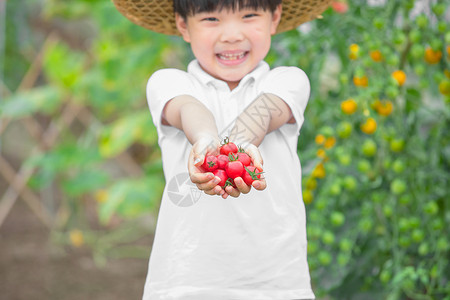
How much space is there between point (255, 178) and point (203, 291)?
25 centimetres

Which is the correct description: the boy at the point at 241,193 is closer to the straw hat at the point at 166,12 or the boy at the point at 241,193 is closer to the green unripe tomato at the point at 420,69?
the straw hat at the point at 166,12

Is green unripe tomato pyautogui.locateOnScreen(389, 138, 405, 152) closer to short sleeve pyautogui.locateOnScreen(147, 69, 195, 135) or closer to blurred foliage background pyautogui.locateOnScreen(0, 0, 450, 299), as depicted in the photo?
blurred foliage background pyautogui.locateOnScreen(0, 0, 450, 299)

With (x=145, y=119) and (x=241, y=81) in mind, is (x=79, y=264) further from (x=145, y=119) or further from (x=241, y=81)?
(x=241, y=81)

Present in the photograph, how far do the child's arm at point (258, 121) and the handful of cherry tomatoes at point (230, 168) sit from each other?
0.06ft

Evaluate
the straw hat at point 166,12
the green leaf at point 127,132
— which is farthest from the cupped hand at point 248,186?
the green leaf at point 127,132

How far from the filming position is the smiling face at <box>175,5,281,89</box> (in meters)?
0.99

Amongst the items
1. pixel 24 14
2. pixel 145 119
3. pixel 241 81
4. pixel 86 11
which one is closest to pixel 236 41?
pixel 241 81

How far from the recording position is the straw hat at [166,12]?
1097 millimetres

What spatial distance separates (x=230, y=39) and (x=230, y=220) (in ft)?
0.95

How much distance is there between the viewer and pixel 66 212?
3.19 meters

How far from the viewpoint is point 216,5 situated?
38.5 inches

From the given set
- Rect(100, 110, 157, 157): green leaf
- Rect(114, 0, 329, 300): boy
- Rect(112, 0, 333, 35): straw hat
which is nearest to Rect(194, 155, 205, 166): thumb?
Rect(114, 0, 329, 300): boy

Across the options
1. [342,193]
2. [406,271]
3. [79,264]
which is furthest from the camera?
[79,264]

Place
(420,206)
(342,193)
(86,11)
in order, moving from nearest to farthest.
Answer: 1. (420,206)
2. (342,193)
3. (86,11)
